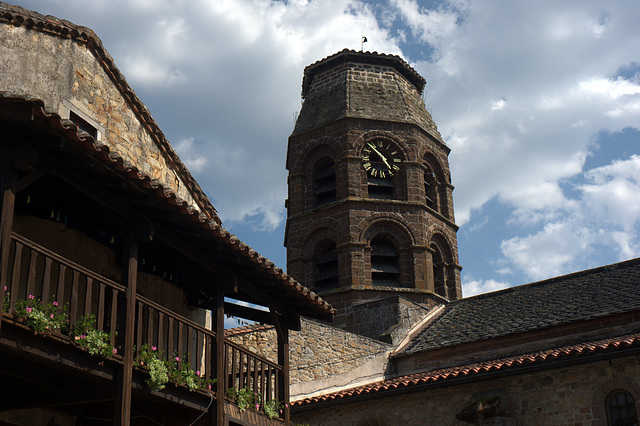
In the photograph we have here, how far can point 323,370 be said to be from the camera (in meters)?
18.2

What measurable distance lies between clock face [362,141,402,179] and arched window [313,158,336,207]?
1.16 metres

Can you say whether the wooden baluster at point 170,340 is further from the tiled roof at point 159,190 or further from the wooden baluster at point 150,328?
the tiled roof at point 159,190

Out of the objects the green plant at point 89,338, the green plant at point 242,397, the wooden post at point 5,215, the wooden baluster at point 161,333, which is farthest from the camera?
the green plant at point 242,397

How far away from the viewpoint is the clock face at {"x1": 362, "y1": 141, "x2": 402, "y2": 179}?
967 inches

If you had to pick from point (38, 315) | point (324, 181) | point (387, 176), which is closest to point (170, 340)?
point (38, 315)

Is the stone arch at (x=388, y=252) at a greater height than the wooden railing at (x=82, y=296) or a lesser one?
greater

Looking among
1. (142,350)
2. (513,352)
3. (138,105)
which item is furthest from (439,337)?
(142,350)

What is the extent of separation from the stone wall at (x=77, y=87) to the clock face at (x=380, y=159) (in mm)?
11330

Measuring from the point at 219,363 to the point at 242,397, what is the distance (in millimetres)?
799

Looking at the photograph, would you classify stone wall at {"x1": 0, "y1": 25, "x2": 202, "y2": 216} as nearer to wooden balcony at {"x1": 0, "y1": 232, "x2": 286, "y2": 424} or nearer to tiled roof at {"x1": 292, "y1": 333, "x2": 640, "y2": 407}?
wooden balcony at {"x1": 0, "y1": 232, "x2": 286, "y2": 424}

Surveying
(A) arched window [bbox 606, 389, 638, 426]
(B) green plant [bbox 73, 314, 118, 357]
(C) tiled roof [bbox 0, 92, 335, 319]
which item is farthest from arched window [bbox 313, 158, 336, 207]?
(B) green plant [bbox 73, 314, 118, 357]

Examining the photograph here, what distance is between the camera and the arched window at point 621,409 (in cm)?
1363

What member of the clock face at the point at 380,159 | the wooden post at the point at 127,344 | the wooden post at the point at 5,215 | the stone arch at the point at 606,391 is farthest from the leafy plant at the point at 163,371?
the clock face at the point at 380,159

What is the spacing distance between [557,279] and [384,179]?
21.4 feet
